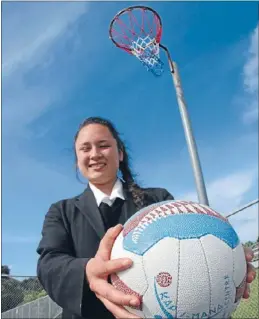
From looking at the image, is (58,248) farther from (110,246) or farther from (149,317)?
(149,317)

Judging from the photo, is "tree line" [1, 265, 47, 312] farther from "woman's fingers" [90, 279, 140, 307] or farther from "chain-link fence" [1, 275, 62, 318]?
"woman's fingers" [90, 279, 140, 307]

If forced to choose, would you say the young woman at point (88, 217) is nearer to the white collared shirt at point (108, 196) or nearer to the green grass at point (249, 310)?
the white collared shirt at point (108, 196)

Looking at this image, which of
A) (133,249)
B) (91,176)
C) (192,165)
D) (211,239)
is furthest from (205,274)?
(192,165)

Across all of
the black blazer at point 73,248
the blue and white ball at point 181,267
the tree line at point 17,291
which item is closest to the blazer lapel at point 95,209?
the black blazer at point 73,248

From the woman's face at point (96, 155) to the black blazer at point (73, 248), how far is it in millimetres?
120

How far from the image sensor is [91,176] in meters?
2.17

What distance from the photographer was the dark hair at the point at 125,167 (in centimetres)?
222

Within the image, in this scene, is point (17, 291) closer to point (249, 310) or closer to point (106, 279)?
point (249, 310)

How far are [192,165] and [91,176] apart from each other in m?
3.33

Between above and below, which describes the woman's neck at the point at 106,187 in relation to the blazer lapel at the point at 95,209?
above

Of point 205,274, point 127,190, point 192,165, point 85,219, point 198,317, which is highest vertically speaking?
point 192,165

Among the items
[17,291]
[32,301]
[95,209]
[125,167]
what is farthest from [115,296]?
[32,301]

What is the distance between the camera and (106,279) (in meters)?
1.47

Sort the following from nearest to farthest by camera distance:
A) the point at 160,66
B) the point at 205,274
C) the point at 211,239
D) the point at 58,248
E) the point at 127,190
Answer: the point at 205,274
the point at 211,239
the point at 58,248
the point at 127,190
the point at 160,66
